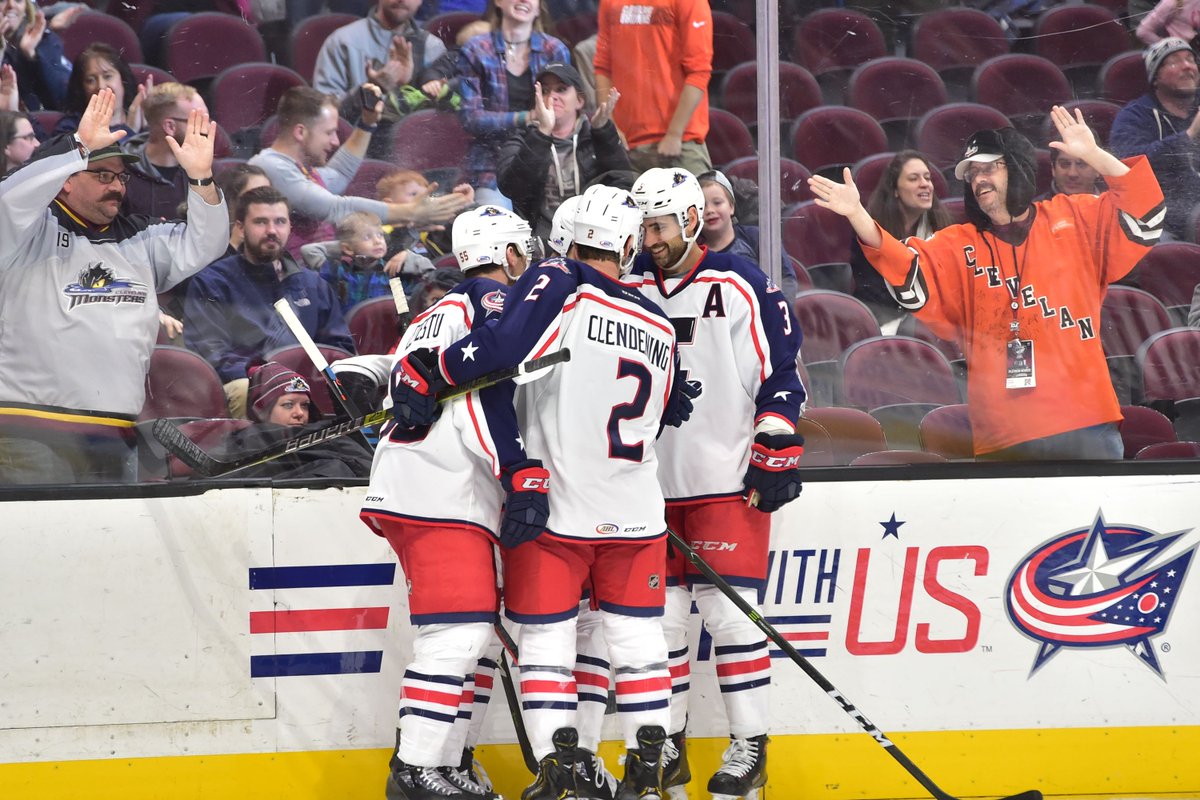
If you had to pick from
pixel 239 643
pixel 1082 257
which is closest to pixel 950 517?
pixel 1082 257

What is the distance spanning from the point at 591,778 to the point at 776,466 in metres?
0.87

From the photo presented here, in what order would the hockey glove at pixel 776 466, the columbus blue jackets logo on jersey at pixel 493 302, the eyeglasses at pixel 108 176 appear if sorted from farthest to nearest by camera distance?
the eyeglasses at pixel 108 176, the hockey glove at pixel 776 466, the columbus blue jackets logo on jersey at pixel 493 302

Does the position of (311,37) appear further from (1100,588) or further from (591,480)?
(1100,588)

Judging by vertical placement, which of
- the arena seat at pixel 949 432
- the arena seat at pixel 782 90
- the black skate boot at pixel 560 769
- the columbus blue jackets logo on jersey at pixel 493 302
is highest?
the arena seat at pixel 782 90

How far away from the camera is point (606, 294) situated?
258cm

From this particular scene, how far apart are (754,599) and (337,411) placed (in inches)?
50.4

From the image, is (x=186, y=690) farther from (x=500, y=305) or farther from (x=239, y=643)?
(x=500, y=305)

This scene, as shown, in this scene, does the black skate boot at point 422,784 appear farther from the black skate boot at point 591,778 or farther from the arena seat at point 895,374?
the arena seat at point 895,374

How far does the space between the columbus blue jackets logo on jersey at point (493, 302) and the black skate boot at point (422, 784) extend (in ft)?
3.50

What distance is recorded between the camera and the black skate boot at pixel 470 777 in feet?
8.75

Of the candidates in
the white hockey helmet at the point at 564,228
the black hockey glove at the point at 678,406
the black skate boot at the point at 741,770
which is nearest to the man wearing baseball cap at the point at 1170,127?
the black hockey glove at the point at 678,406

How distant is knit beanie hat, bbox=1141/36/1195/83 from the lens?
328 centimetres

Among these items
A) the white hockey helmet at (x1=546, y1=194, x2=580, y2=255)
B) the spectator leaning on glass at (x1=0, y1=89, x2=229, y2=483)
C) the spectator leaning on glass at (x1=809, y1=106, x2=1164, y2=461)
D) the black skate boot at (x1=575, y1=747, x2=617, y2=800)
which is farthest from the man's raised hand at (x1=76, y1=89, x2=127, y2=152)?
the black skate boot at (x1=575, y1=747, x2=617, y2=800)

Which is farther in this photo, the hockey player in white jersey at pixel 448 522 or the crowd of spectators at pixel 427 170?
the crowd of spectators at pixel 427 170
